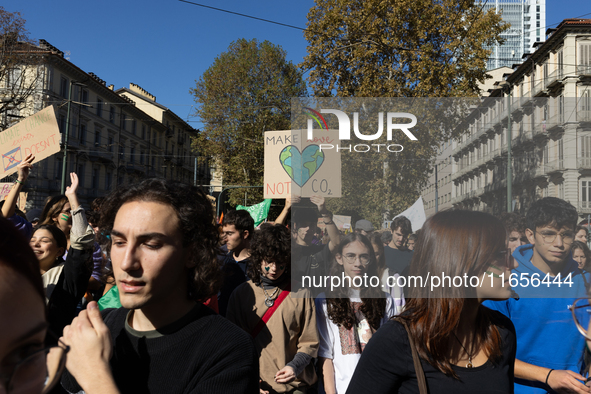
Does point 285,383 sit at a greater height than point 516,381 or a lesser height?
lesser

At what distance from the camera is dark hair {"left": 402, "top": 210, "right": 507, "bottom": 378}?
1.75 metres

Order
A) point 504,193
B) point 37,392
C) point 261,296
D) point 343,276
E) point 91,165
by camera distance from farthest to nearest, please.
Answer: point 91,165
point 261,296
point 343,276
point 504,193
point 37,392

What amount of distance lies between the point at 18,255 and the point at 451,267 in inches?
61.2

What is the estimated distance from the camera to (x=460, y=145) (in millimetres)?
2303

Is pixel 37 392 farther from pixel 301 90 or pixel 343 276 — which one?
pixel 301 90

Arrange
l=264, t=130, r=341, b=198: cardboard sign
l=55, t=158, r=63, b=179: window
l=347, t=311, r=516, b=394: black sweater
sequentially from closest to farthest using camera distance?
l=347, t=311, r=516, b=394: black sweater < l=264, t=130, r=341, b=198: cardboard sign < l=55, t=158, r=63, b=179: window

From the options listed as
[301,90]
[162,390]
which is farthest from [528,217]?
[301,90]

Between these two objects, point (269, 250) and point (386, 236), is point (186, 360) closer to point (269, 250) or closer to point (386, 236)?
point (386, 236)

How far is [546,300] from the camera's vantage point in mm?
2334

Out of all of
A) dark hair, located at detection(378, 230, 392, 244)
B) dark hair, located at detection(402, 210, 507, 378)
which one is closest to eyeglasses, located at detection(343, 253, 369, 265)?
dark hair, located at detection(378, 230, 392, 244)

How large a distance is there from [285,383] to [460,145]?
6.24ft

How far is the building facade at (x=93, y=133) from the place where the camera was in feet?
102

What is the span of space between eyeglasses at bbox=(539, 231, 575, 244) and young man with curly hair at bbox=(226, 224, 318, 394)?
56.5 inches

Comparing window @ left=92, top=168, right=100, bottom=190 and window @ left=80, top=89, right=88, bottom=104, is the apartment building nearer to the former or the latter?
window @ left=80, top=89, right=88, bottom=104
